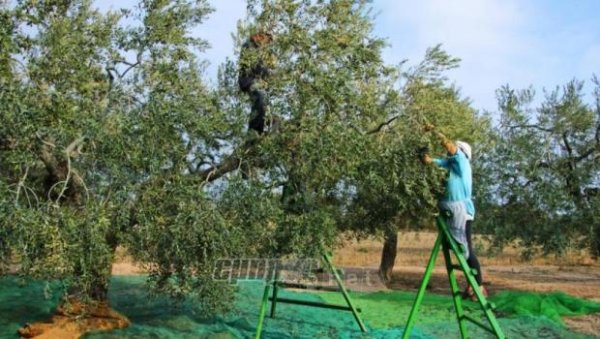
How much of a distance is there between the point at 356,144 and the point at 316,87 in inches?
36.8

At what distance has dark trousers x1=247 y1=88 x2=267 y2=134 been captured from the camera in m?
9.99

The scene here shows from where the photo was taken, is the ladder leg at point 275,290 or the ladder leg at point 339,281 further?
the ladder leg at point 339,281

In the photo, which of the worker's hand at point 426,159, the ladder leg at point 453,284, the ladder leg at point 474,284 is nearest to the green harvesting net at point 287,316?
the ladder leg at point 453,284

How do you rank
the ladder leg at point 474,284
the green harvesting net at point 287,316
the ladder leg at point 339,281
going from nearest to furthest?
the ladder leg at point 474,284 < the ladder leg at point 339,281 < the green harvesting net at point 287,316

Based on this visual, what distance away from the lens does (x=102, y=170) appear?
909 centimetres

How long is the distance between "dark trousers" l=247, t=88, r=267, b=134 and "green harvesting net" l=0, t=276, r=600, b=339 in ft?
9.69

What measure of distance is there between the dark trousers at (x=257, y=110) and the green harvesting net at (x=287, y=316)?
116 inches

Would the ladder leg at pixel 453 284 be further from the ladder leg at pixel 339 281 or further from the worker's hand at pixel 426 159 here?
the ladder leg at pixel 339 281

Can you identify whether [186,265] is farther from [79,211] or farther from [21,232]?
[21,232]

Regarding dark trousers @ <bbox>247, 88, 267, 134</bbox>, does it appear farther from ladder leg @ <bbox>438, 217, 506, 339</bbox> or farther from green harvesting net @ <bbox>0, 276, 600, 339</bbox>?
ladder leg @ <bbox>438, 217, 506, 339</bbox>

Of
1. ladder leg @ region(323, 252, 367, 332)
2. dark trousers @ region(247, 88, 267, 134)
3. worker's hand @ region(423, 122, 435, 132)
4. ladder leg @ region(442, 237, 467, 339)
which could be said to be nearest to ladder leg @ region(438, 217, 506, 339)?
ladder leg @ region(442, 237, 467, 339)

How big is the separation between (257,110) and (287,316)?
438 cm

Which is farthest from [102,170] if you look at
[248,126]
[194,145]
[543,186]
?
[543,186]

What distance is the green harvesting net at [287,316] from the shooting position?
10.8m
